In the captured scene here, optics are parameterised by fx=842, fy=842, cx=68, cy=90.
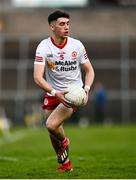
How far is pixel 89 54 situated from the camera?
44.8m

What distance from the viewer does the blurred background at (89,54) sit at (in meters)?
44.1

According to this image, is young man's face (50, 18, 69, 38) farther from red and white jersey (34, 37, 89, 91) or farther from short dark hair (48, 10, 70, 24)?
red and white jersey (34, 37, 89, 91)

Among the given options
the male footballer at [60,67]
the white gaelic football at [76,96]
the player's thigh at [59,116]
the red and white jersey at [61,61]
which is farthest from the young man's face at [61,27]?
the player's thigh at [59,116]

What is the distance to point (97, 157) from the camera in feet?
58.1

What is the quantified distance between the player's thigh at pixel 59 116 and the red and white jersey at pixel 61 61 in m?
0.33

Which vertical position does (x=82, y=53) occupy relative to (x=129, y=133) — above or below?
above

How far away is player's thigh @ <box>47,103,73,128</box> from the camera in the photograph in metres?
13.4

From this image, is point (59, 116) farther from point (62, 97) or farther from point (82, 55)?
point (82, 55)

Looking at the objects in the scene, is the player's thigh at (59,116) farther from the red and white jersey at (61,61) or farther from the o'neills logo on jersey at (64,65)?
the o'neills logo on jersey at (64,65)

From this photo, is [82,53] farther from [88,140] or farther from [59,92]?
[88,140]

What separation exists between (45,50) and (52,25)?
45cm

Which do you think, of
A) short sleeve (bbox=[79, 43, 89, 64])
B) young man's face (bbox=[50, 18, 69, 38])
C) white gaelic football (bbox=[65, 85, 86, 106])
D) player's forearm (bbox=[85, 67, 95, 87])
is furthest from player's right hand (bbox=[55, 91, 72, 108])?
young man's face (bbox=[50, 18, 69, 38])

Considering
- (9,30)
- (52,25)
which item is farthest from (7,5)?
(52,25)

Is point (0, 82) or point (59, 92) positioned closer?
point (59, 92)
